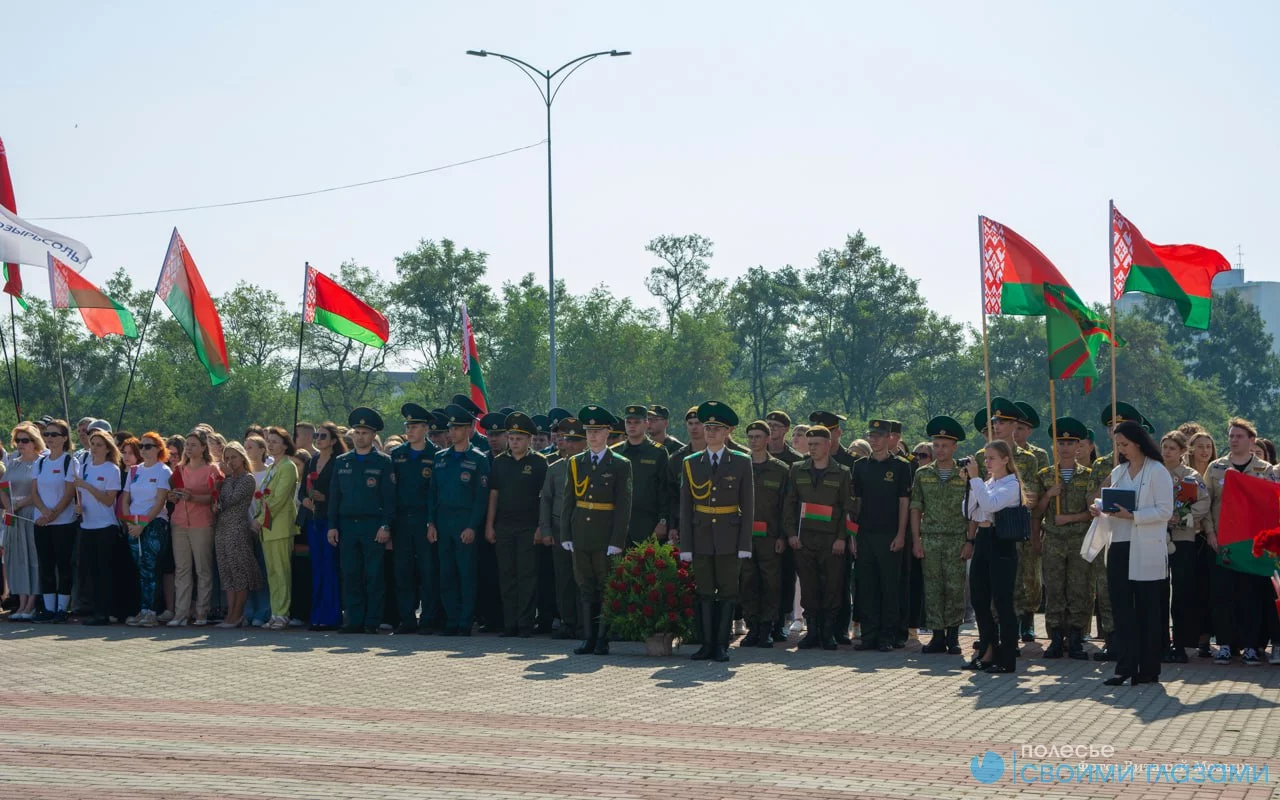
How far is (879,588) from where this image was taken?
13516mm

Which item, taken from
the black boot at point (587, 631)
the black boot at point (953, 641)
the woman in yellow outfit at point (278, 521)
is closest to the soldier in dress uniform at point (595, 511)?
the black boot at point (587, 631)

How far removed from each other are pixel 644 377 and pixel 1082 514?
60.2 metres

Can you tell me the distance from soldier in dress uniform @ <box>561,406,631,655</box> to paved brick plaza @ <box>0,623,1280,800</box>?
648 millimetres

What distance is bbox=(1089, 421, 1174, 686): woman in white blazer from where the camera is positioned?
10891 mm

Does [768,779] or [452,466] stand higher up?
[452,466]

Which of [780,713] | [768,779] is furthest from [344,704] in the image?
[768,779]

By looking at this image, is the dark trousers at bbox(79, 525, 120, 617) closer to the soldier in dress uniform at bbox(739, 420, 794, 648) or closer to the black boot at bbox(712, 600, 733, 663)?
the soldier in dress uniform at bbox(739, 420, 794, 648)

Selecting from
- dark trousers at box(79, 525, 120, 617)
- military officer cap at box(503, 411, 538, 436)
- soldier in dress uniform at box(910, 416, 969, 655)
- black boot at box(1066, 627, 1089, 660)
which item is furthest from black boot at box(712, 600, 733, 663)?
dark trousers at box(79, 525, 120, 617)

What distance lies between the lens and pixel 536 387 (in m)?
69.4

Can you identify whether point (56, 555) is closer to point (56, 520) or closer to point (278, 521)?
point (56, 520)

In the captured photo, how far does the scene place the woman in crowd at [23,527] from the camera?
1578cm

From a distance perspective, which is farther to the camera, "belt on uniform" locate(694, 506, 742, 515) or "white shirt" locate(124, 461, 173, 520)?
"white shirt" locate(124, 461, 173, 520)

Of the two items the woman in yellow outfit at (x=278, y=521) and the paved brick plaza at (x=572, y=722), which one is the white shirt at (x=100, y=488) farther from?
the paved brick plaza at (x=572, y=722)

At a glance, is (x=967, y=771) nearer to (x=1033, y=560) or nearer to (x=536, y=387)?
Result: (x=1033, y=560)
